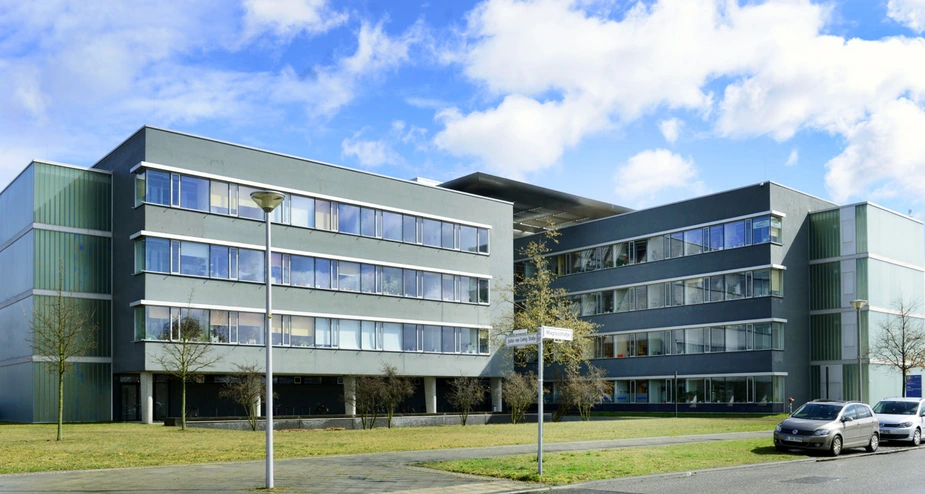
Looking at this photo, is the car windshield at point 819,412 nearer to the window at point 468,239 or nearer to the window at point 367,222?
the window at point 367,222

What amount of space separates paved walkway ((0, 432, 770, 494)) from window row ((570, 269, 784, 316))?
37.1 m

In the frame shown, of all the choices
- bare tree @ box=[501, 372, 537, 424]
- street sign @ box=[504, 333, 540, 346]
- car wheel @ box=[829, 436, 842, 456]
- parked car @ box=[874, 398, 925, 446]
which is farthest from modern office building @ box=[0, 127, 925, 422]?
car wheel @ box=[829, 436, 842, 456]

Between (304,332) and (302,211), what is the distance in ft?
20.8

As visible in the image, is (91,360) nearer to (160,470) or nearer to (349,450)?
(349,450)

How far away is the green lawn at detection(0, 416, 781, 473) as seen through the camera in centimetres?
1983

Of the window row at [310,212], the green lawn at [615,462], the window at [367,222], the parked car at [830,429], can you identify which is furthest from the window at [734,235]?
the green lawn at [615,462]

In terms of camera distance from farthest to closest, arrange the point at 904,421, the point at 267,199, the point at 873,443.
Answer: the point at 904,421
the point at 873,443
the point at 267,199

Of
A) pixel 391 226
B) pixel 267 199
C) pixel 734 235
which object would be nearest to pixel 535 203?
pixel 734 235

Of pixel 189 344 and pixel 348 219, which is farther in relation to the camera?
pixel 348 219

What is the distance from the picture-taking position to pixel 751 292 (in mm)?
53062

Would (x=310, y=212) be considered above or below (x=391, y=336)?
above

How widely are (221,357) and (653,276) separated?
30184 millimetres

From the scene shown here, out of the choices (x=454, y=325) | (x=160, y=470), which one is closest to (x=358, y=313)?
(x=454, y=325)

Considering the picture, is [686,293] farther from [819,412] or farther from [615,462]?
[615,462]
